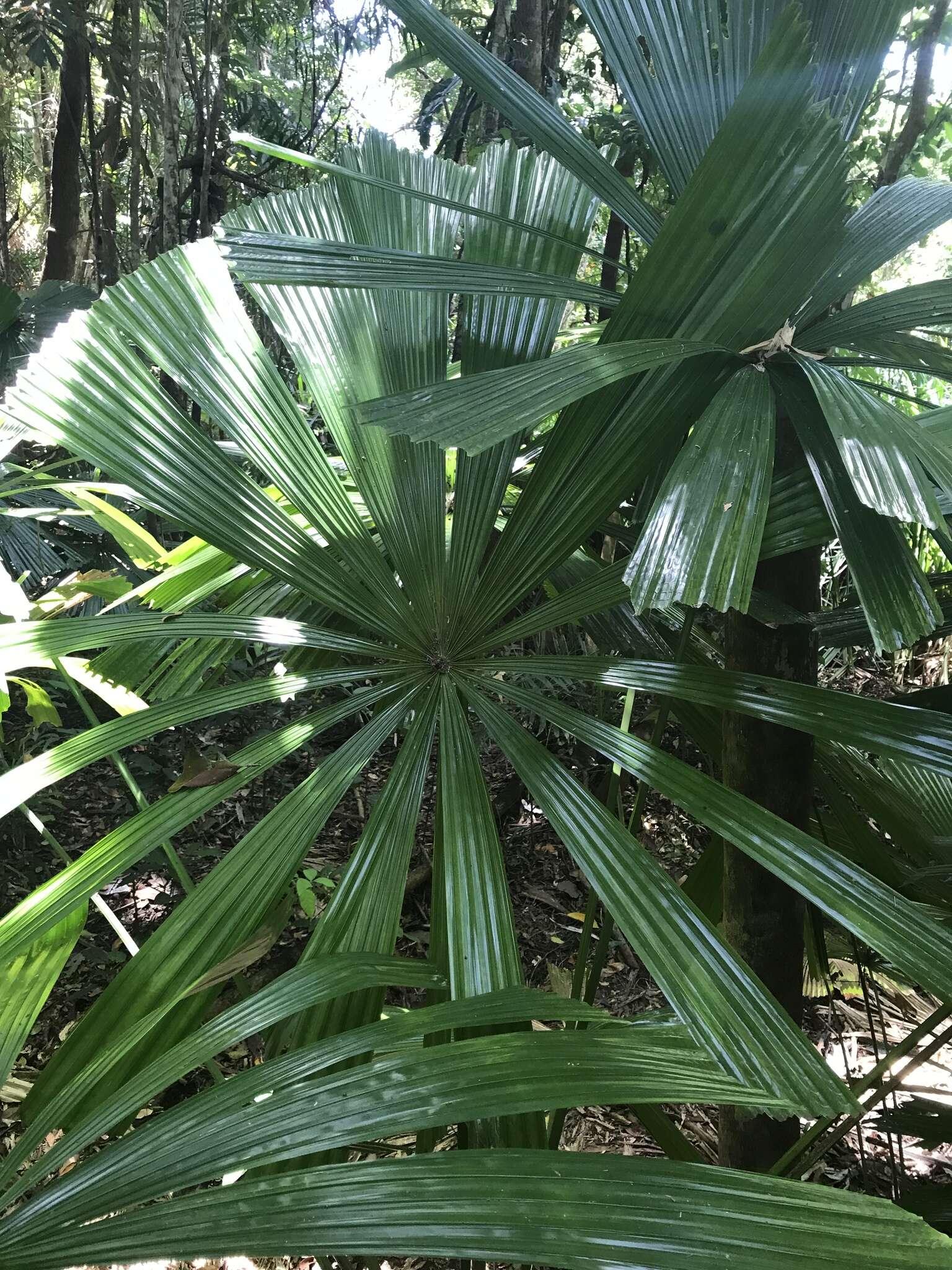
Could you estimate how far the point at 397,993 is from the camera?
179 cm

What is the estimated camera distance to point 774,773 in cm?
69

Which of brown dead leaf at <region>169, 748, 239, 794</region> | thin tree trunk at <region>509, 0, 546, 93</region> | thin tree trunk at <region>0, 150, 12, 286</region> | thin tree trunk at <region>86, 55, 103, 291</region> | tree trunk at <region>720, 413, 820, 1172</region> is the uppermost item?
thin tree trunk at <region>0, 150, 12, 286</region>

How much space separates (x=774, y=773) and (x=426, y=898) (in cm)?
158

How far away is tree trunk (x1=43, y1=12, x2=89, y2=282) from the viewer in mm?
3510

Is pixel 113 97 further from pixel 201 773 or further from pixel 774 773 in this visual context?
pixel 774 773

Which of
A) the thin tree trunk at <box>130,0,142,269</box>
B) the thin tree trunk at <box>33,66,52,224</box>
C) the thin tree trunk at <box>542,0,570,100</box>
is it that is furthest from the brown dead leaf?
the thin tree trunk at <box>33,66,52,224</box>

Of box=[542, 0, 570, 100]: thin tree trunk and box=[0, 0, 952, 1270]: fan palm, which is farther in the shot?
box=[542, 0, 570, 100]: thin tree trunk

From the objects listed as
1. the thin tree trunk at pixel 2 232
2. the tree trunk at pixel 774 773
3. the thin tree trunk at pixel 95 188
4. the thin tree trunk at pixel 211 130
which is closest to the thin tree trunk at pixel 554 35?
the thin tree trunk at pixel 211 130

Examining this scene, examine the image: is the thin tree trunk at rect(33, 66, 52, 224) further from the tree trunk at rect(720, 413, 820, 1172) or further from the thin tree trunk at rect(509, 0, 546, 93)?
the tree trunk at rect(720, 413, 820, 1172)

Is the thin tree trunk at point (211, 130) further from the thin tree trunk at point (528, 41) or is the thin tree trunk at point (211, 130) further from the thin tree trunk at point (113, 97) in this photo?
the thin tree trunk at point (528, 41)

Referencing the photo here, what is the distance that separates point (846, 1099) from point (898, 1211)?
12cm

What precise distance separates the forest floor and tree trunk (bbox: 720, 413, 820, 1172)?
1.39 feet

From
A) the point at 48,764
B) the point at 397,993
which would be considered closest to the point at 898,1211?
the point at 48,764

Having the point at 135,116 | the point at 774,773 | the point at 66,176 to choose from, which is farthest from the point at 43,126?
the point at 774,773
